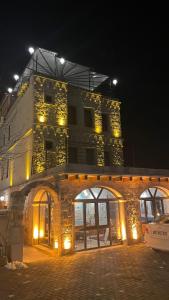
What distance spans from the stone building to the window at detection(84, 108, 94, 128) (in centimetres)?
9

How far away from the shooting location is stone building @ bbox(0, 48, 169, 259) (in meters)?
11.8

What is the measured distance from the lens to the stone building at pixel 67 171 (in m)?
11.8

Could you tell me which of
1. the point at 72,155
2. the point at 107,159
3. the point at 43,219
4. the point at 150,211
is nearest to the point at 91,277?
the point at 43,219

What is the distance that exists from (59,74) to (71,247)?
1434 cm

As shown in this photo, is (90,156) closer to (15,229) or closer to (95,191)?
(95,191)

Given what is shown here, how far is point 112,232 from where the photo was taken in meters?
13.5

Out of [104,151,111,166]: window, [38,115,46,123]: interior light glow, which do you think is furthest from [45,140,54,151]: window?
[104,151,111,166]: window

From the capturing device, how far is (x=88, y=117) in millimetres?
19547

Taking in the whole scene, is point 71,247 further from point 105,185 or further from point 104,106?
point 104,106

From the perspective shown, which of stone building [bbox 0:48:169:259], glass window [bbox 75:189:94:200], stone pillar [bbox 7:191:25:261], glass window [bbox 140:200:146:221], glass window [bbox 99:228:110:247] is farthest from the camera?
glass window [bbox 140:200:146:221]

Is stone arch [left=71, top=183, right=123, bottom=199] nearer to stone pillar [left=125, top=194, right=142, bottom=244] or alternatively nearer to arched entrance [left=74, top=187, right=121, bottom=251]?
arched entrance [left=74, top=187, right=121, bottom=251]

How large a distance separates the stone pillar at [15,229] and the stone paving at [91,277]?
69cm

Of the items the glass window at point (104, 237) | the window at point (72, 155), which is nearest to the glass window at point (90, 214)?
the glass window at point (104, 237)

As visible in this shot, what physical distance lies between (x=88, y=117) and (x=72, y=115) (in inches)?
60.8
